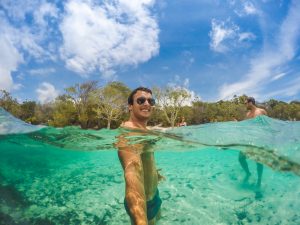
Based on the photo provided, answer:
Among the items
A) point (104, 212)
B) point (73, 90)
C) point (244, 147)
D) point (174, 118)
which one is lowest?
point (104, 212)

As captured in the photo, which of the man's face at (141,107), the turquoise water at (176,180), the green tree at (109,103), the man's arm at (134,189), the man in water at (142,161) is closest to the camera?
the man's arm at (134,189)

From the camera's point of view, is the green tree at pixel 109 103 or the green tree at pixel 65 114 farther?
the green tree at pixel 109 103

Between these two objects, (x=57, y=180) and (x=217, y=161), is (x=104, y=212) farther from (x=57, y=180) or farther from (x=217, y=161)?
(x=217, y=161)

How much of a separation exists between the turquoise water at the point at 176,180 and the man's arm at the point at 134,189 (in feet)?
8.51

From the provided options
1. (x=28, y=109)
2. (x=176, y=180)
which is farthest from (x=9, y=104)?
(x=176, y=180)

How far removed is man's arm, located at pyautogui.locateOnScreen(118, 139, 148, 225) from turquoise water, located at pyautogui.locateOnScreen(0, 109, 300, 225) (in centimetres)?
259

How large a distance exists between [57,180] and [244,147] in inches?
342

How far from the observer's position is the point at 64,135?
844 cm

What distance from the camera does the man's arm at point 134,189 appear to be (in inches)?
108

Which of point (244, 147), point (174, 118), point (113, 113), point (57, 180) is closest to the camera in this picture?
point (244, 147)

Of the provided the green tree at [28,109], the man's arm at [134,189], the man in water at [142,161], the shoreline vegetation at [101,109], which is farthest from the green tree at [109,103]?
the man's arm at [134,189]

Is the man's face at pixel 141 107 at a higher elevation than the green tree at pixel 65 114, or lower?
lower

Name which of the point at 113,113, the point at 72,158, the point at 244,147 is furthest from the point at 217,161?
the point at 113,113

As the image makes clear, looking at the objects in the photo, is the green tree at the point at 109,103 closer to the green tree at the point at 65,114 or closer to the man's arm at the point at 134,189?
the green tree at the point at 65,114
